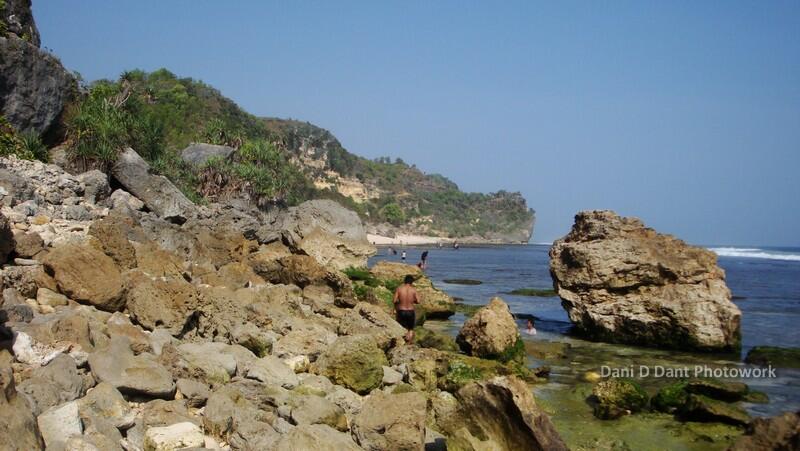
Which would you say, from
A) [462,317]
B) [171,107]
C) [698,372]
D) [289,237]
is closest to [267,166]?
[171,107]

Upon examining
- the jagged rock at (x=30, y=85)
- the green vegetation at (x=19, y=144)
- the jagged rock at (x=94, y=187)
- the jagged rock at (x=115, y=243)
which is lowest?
the jagged rock at (x=115, y=243)

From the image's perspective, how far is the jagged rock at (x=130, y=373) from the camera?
311 inches

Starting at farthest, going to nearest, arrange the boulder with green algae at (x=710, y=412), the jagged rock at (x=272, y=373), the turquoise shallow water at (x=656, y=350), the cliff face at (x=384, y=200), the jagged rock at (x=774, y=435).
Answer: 1. the cliff face at (x=384, y=200)
2. the turquoise shallow water at (x=656, y=350)
3. the boulder with green algae at (x=710, y=412)
4. the jagged rock at (x=272, y=373)
5. the jagged rock at (x=774, y=435)

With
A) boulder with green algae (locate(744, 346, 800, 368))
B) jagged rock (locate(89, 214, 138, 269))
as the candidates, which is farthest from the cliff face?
jagged rock (locate(89, 214, 138, 269))

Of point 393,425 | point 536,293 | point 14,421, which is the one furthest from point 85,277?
point 536,293

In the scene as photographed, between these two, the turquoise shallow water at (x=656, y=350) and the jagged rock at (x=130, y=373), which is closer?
the jagged rock at (x=130, y=373)

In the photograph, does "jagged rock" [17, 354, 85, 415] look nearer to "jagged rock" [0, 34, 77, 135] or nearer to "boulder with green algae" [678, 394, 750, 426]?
"boulder with green algae" [678, 394, 750, 426]

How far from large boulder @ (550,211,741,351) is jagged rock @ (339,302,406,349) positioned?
7.24 meters

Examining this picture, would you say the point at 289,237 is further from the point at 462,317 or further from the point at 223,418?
the point at 223,418

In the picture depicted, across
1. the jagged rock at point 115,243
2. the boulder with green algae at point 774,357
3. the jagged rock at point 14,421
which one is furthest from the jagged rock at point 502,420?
the boulder with green algae at point 774,357

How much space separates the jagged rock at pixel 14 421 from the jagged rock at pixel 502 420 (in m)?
4.82

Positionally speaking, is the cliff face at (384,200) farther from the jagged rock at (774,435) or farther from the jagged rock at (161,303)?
the jagged rock at (774,435)

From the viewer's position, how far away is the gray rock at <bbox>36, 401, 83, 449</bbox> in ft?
20.6

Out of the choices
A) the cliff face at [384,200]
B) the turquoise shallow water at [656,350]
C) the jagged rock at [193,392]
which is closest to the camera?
the jagged rock at [193,392]
